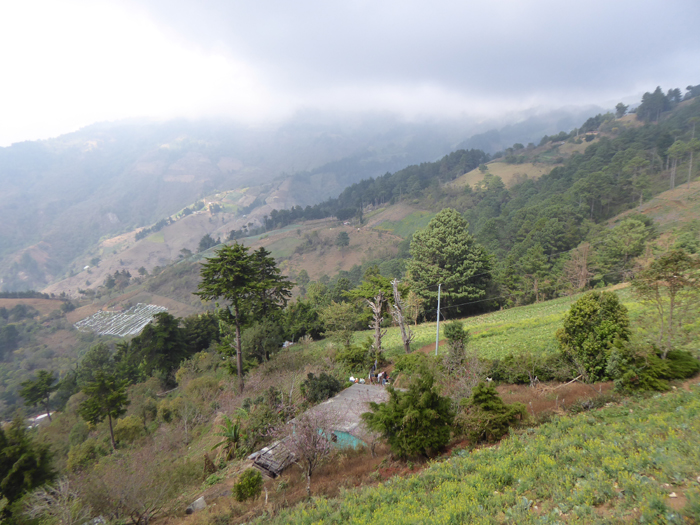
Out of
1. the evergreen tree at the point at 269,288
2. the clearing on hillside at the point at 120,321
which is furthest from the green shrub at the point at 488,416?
the clearing on hillside at the point at 120,321

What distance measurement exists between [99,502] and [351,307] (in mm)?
27820

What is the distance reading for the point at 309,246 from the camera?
438 ft

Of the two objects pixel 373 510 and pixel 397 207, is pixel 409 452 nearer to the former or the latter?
pixel 373 510

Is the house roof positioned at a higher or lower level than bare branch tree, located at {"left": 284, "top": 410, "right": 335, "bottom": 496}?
lower

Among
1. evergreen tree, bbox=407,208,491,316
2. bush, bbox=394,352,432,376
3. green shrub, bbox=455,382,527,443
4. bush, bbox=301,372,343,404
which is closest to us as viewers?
green shrub, bbox=455,382,527,443

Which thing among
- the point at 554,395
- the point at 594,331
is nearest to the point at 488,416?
the point at 554,395

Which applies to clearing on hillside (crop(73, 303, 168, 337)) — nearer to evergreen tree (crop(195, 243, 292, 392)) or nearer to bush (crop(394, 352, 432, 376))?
evergreen tree (crop(195, 243, 292, 392))

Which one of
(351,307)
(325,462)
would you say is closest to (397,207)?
(351,307)

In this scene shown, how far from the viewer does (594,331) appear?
516 inches

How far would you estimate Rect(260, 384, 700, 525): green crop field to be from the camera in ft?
18.2

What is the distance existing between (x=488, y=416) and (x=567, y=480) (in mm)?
3564

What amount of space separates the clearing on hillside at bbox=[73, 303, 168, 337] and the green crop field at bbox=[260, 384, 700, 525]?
107943 mm

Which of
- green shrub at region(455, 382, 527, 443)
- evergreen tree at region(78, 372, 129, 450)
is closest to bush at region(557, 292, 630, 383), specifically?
green shrub at region(455, 382, 527, 443)

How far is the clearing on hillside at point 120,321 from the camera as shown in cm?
9988
